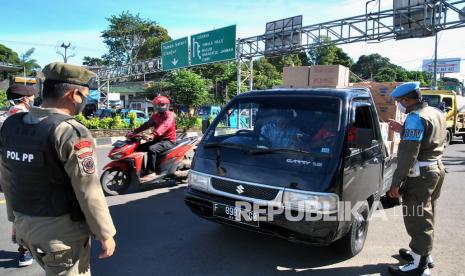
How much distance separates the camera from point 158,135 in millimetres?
7012

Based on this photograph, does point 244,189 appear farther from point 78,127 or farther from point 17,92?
point 17,92

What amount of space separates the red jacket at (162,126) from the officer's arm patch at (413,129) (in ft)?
14.7

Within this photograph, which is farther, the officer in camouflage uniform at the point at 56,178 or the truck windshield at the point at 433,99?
the truck windshield at the point at 433,99

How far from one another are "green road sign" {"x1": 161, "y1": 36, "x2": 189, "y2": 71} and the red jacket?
15945 millimetres

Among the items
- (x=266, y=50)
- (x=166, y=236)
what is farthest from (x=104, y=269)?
(x=266, y=50)

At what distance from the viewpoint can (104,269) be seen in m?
3.78

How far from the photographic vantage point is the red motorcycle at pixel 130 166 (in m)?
6.63

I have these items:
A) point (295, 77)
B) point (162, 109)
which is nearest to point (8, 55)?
point (162, 109)

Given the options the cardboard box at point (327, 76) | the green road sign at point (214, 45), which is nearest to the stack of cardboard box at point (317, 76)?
the cardboard box at point (327, 76)

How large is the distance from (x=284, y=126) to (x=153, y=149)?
133 inches

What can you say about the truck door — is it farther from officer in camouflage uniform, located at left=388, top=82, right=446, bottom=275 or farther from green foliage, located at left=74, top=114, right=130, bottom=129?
green foliage, located at left=74, top=114, right=130, bottom=129

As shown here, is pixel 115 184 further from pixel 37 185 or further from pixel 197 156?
pixel 37 185

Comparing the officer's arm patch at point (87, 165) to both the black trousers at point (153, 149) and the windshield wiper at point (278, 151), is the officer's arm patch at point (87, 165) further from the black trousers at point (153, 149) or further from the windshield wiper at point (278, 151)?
the black trousers at point (153, 149)

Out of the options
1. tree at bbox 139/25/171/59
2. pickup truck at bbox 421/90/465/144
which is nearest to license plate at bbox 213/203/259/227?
pickup truck at bbox 421/90/465/144
